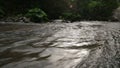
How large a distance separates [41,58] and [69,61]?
0.68 meters

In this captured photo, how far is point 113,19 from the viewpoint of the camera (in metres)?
20.5

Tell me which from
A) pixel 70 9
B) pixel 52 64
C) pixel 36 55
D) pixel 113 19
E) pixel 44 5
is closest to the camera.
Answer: pixel 52 64

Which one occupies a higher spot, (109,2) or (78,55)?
(109,2)

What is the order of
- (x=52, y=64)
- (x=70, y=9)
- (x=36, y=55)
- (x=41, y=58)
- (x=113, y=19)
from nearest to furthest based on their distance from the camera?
(x=52, y=64)
(x=41, y=58)
(x=36, y=55)
(x=113, y=19)
(x=70, y=9)

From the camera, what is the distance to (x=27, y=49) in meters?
4.78

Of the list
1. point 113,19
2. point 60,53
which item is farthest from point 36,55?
point 113,19

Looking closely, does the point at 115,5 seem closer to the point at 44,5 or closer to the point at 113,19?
the point at 113,19

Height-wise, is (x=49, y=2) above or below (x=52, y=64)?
above

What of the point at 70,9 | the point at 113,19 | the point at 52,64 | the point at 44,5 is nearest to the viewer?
the point at 52,64

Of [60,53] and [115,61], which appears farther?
[60,53]

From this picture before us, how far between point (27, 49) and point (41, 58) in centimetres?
98

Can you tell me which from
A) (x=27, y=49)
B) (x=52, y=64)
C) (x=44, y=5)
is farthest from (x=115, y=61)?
(x=44, y=5)

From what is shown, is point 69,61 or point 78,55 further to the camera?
point 78,55

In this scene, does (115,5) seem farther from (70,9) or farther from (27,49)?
(27,49)
